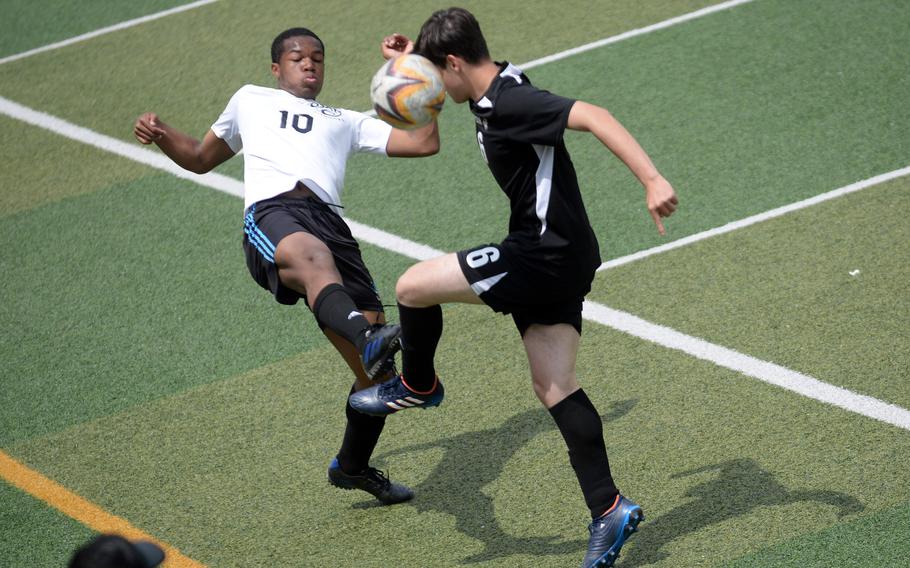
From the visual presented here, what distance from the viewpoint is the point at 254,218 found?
615 centimetres

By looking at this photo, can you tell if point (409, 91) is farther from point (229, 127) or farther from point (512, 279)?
point (229, 127)

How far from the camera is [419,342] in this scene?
5422mm

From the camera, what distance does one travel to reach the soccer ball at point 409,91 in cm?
523

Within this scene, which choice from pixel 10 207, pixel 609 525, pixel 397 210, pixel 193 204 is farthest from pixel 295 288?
pixel 10 207

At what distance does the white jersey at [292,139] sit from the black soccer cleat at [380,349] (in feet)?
3.76

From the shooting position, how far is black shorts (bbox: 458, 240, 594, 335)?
5.15 metres

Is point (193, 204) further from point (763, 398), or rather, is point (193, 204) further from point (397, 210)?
point (763, 398)

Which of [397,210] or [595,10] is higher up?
[595,10]

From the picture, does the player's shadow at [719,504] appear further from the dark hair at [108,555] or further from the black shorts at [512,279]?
the dark hair at [108,555]

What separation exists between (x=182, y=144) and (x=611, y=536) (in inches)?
125

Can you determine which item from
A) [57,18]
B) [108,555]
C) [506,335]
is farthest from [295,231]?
[57,18]

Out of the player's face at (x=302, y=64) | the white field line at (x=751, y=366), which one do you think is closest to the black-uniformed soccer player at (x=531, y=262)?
the player's face at (x=302, y=64)

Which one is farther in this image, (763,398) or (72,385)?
(72,385)

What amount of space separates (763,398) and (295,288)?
2.50 meters
